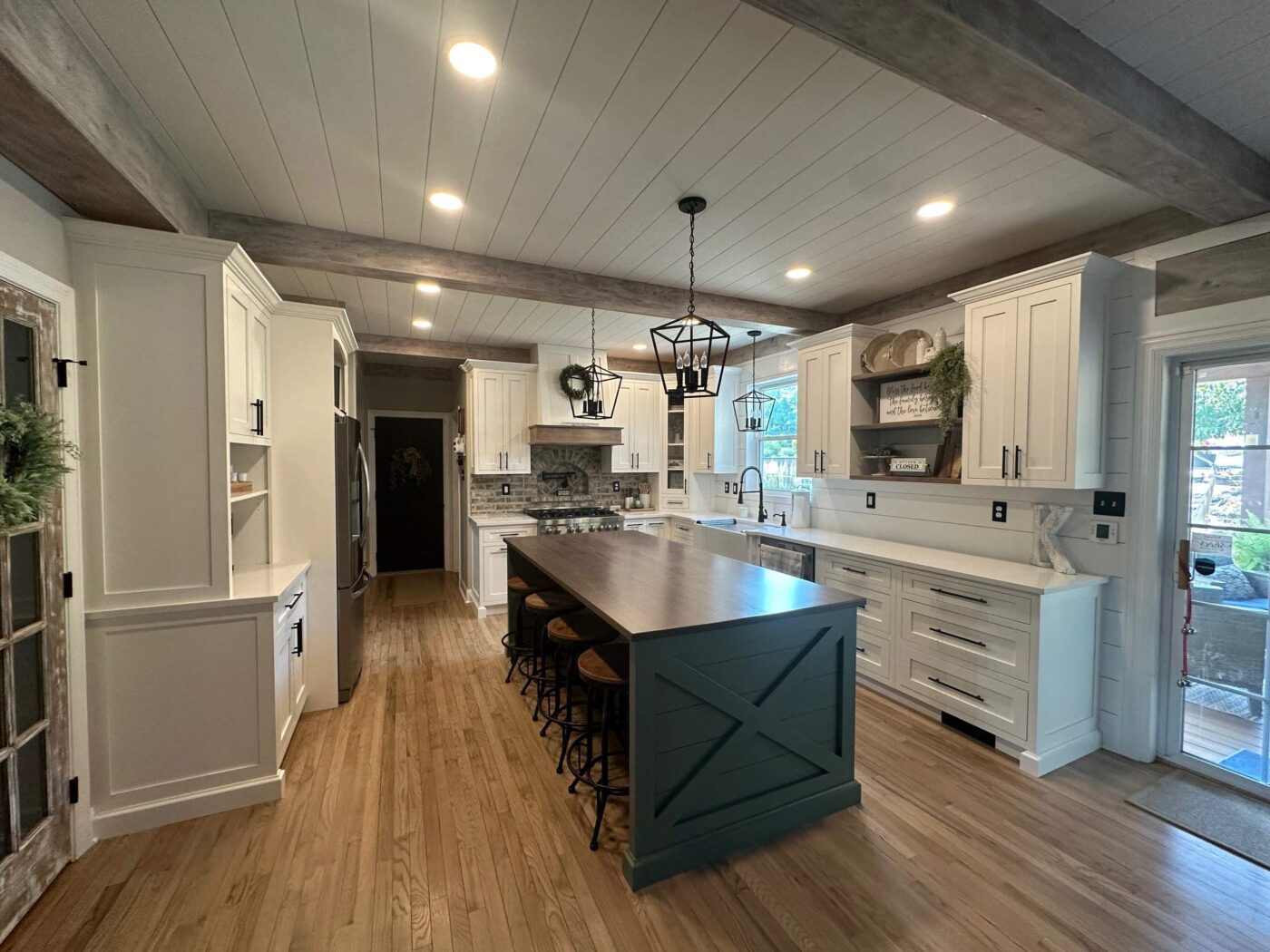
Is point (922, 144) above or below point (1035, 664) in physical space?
above

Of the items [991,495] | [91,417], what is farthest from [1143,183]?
[91,417]

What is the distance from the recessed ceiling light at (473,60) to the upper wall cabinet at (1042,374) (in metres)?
2.60

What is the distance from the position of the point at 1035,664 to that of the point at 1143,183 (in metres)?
2.01

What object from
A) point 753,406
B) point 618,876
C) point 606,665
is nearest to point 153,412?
point 606,665

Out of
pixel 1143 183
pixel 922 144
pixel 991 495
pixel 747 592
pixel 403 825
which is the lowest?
pixel 403 825

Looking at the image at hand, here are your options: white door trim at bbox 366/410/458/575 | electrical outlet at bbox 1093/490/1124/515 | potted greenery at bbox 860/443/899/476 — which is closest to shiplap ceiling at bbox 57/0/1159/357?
potted greenery at bbox 860/443/899/476

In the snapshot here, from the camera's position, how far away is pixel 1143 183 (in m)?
1.83

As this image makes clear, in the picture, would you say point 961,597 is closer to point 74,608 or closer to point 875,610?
point 875,610

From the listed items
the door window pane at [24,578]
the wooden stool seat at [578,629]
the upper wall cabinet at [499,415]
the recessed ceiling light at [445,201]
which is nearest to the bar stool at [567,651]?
the wooden stool seat at [578,629]

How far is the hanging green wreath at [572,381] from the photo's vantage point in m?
5.22

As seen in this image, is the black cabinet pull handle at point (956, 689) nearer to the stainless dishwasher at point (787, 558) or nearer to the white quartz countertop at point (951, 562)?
the white quartz countertop at point (951, 562)

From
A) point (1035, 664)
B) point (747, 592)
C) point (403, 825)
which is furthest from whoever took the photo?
point (1035, 664)

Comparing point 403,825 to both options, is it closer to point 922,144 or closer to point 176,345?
point 176,345

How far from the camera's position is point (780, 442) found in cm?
508
